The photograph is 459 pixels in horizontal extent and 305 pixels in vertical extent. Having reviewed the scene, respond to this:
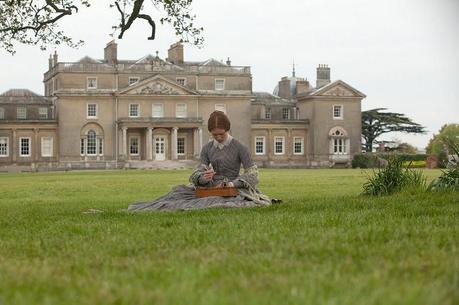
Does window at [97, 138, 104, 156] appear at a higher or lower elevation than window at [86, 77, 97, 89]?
lower

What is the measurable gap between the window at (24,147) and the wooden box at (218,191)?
56.2m

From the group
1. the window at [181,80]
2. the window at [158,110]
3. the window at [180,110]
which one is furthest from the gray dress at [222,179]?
the window at [181,80]

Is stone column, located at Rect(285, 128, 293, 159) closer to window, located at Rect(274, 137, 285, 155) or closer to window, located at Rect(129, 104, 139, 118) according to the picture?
window, located at Rect(274, 137, 285, 155)

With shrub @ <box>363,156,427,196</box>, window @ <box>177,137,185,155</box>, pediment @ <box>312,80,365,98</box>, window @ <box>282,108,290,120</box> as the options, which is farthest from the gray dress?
window @ <box>282,108,290,120</box>

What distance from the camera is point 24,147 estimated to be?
216 feet

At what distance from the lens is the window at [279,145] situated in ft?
237

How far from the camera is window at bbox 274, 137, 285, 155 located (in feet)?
237

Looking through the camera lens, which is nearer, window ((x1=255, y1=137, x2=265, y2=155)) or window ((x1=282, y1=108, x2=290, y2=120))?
window ((x1=255, y1=137, x2=265, y2=155))

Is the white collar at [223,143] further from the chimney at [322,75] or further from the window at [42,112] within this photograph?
the chimney at [322,75]

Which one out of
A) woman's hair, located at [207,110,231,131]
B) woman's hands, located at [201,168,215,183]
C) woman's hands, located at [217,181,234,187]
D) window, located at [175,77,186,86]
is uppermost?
window, located at [175,77,186,86]

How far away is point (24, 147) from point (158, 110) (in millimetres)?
11142

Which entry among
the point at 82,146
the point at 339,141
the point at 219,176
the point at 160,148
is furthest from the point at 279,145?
the point at 219,176

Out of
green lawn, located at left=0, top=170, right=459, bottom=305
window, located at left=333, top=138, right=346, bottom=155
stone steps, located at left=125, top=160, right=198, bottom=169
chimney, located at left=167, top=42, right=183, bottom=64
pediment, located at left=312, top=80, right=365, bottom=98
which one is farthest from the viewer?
window, located at left=333, top=138, right=346, bottom=155

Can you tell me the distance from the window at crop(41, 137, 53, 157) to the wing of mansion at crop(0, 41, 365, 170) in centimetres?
8
